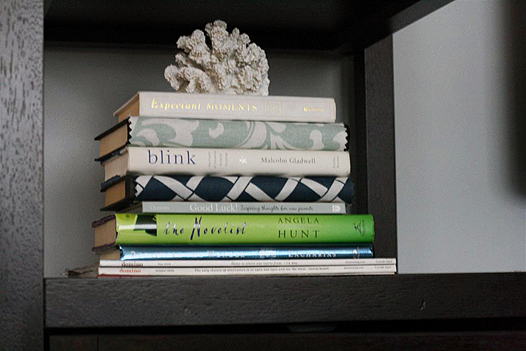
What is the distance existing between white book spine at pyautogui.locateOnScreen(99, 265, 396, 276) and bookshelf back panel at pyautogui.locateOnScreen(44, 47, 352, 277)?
480mm

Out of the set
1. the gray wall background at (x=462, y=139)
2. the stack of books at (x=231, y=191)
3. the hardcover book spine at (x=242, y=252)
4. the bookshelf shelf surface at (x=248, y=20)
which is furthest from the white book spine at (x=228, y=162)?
the gray wall background at (x=462, y=139)

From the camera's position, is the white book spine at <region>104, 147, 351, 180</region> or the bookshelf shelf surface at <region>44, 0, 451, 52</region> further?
the bookshelf shelf surface at <region>44, 0, 451, 52</region>

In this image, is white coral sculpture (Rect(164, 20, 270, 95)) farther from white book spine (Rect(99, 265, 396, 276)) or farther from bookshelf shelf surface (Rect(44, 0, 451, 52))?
white book spine (Rect(99, 265, 396, 276))

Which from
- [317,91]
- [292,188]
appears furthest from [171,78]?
[317,91]

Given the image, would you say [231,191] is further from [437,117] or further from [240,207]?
[437,117]

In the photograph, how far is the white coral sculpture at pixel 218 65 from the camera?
1.34 m

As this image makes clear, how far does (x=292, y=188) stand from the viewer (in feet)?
3.98

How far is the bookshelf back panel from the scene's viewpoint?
153 centimetres

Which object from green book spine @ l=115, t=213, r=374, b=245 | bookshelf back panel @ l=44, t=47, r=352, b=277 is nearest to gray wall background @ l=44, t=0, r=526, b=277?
bookshelf back panel @ l=44, t=47, r=352, b=277

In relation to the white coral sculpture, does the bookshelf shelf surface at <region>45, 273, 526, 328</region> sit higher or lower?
lower

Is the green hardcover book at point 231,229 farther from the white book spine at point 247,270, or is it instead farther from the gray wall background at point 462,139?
the gray wall background at point 462,139

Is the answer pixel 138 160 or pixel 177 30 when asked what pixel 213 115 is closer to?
pixel 138 160

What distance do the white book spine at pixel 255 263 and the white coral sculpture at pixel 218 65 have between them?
333 mm

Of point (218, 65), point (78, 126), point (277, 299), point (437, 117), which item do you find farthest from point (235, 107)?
point (437, 117)
